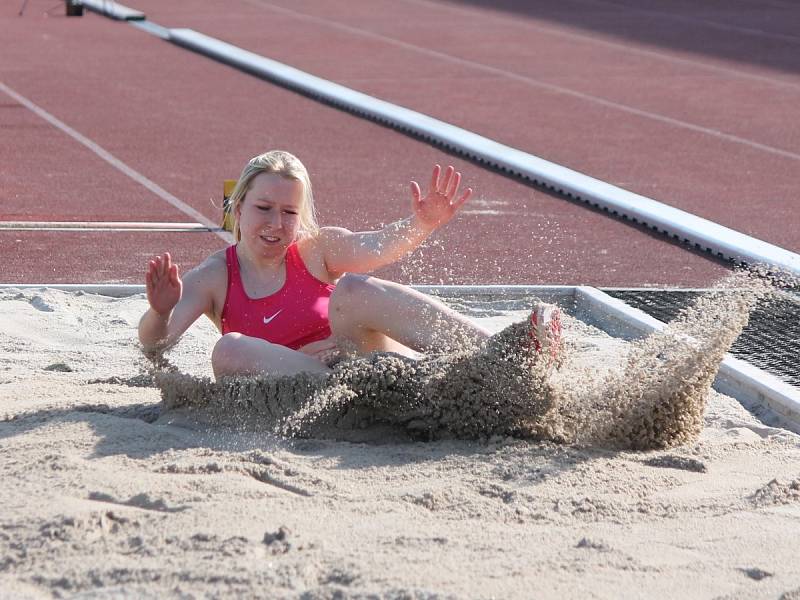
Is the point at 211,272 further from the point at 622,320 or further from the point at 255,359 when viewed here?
the point at 622,320

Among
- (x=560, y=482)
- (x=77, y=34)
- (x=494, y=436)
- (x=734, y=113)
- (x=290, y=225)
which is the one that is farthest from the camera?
(x=77, y=34)

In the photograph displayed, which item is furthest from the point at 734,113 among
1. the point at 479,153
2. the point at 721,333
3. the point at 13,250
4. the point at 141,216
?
the point at 721,333

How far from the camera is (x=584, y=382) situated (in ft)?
14.3

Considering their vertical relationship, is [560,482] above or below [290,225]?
below

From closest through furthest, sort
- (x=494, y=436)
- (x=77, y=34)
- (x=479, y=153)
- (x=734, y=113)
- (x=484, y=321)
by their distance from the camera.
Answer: (x=494, y=436)
(x=484, y=321)
(x=479, y=153)
(x=734, y=113)
(x=77, y=34)

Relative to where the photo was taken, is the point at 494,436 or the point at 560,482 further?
the point at 494,436

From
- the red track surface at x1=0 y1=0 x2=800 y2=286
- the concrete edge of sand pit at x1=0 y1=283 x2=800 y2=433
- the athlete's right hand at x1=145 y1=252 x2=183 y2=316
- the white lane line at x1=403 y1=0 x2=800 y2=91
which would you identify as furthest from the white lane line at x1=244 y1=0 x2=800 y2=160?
the athlete's right hand at x1=145 y1=252 x2=183 y2=316

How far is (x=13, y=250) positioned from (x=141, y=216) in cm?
110

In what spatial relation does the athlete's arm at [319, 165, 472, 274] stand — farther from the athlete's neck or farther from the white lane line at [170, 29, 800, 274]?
the white lane line at [170, 29, 800, 274]

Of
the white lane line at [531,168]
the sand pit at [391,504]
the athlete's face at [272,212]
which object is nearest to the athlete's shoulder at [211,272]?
the athlete's face at [272,212]

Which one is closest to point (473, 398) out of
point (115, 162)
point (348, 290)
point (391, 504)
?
point (348, 290)

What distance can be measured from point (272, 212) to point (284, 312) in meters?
0.31

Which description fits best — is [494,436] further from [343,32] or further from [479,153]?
[343,32]

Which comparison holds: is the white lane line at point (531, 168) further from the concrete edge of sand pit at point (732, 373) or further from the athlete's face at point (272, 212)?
the athlete's face at point (272, 212)
